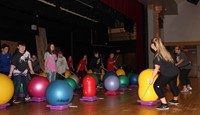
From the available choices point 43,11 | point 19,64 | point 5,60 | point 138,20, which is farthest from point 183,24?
point 19,64

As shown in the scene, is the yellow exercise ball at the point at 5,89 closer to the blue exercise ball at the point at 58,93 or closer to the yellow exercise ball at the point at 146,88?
the blue exercise ball at the point at 58,93

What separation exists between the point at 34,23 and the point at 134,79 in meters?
4.87

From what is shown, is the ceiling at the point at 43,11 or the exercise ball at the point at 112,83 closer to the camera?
the exercise ball at the point at 112,83

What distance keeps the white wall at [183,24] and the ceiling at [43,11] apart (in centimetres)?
514

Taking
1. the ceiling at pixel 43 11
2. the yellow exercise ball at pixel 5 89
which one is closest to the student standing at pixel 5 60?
the yellow exercise ball at pixel 5 89

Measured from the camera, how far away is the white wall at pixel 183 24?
16516mm

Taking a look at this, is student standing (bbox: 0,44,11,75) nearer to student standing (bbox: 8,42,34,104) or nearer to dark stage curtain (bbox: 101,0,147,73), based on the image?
student standing (bbox: 8,42,34,104)

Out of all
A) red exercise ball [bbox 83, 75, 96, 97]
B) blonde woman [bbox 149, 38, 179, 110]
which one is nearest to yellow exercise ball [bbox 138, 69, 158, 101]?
blonde woman [bbox 149, 38, 179, 110]

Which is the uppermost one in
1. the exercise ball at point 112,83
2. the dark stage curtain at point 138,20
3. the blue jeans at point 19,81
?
the dark stage curtain at point 138,20

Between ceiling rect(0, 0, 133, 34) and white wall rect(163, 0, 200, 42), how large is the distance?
5139 millimetres

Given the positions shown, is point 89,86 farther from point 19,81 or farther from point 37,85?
point 19,81

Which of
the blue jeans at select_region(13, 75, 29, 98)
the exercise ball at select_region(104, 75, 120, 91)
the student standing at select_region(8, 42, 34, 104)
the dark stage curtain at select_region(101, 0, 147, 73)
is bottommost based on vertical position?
the exercise ball at select_region(104, 75, 120, 91)

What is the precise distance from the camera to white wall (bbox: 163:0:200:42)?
16516 millimetres

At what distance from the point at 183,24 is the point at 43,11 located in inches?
380
